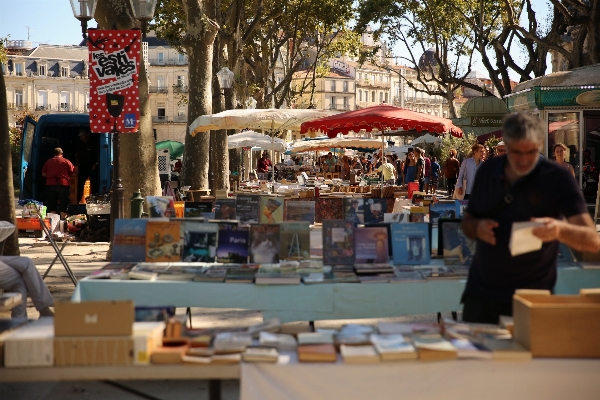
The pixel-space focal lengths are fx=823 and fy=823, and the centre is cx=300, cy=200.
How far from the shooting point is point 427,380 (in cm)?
383

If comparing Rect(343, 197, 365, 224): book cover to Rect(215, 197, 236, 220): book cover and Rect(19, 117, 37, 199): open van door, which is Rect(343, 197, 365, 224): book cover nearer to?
Rect(215, 197, 236, 220): book cover

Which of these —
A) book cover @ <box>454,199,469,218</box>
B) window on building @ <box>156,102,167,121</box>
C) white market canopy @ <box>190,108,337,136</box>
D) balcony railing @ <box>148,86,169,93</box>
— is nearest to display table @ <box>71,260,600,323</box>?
book cover @ <box>454,199,469,218</box>

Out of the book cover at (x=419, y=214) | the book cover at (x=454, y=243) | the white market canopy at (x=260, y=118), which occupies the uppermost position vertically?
the white market canopy at (x=260, y=118)

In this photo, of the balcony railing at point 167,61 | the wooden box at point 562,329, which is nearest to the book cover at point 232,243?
the wooden box at point 562,329

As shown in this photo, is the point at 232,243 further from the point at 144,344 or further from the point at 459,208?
the point at 459,208

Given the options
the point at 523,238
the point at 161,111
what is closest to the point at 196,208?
the point at 523,238

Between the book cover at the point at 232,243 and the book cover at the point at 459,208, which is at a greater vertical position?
the book cover at the point at 459,208

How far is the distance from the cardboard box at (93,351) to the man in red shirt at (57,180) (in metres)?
14.6

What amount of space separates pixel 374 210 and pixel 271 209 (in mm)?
1076

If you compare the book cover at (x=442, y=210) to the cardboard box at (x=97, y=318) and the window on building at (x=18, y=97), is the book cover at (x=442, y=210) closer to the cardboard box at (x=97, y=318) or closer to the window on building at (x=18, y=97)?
the cardboard box at (x=97, y=318)

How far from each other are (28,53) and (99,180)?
82.7 m

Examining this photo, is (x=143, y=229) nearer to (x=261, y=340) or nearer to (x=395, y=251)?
(x=395, y=251)

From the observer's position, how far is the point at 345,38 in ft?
142

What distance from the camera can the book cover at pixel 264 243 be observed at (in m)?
6.41
